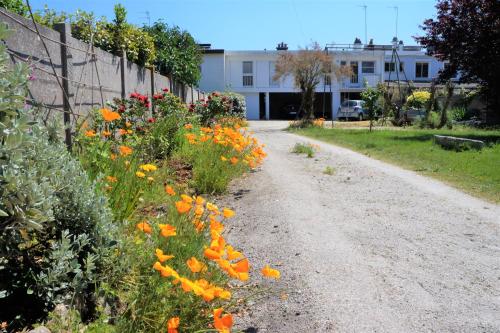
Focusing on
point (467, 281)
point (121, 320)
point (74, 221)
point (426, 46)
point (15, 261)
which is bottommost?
point (467, 281)

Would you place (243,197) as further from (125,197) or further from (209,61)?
(209,61)

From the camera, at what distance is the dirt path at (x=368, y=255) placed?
3.20m

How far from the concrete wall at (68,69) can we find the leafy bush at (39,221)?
3.01ft

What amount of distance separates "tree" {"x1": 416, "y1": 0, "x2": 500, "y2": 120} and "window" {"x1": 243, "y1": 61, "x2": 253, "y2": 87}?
29.0 metres

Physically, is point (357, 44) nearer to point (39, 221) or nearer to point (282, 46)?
point (282, 46)

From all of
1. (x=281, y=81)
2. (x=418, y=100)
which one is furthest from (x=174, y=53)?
(x=281, y=81)

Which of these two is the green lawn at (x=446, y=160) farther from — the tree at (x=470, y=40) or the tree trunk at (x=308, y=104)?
the tree trunk at (x=308, y=104)

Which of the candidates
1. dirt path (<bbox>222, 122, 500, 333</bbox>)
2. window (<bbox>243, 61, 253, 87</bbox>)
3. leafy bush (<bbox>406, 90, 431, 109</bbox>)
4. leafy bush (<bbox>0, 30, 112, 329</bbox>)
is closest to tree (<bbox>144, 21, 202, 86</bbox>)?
dirt path (<bbox>222, 122, 500, 333</bbox>)

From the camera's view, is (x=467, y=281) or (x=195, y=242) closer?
(x=195, y=242)

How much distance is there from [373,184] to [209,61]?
37539 mm

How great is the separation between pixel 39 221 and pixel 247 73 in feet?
146

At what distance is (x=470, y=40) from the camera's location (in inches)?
627

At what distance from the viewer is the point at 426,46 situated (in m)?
17.4

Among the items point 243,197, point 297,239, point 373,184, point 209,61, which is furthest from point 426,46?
point 209,61
